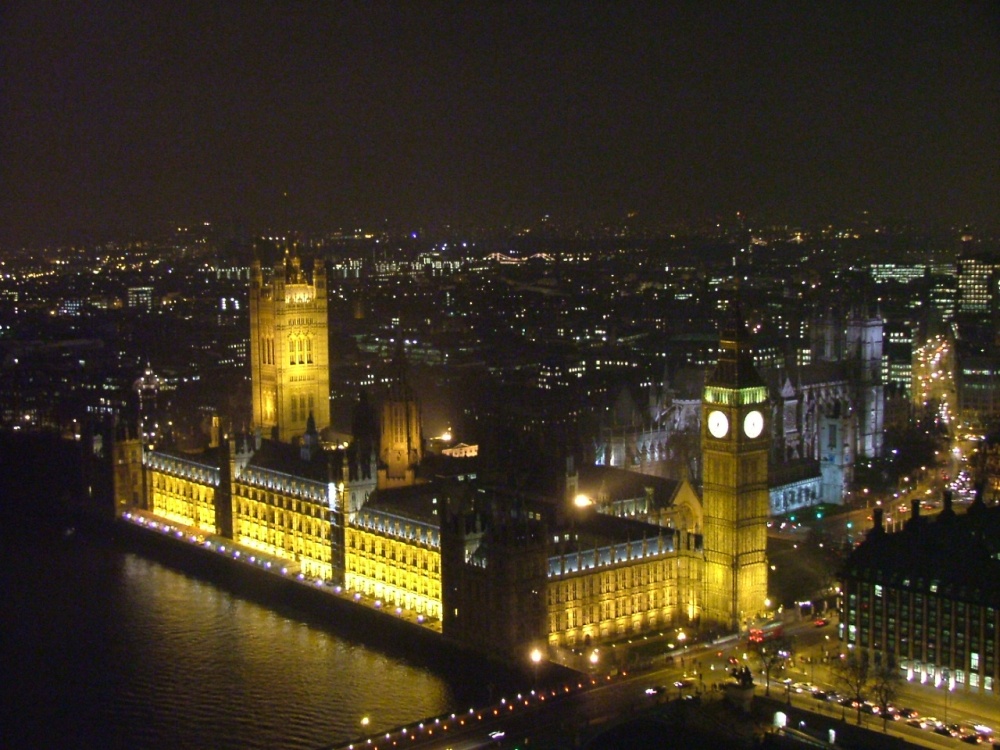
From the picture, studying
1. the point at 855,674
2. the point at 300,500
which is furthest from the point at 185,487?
the point at 855,674

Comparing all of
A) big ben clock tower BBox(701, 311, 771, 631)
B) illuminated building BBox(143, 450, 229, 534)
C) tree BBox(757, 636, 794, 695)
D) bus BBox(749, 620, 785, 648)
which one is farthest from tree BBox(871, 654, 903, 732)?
illuminated building BBox(143, 450, 229, 534)

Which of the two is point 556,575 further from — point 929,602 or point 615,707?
point 929,602

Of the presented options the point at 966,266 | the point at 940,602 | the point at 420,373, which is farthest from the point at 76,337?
the point at 940,602

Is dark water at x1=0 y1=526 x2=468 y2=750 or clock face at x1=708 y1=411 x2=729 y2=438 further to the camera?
clock face at x1=708 y1=411 x2=729 y2=438

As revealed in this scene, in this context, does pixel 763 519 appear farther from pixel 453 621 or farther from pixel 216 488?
pixel 216 488

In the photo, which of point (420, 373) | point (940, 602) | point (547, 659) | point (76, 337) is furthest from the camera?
point (76, 337)

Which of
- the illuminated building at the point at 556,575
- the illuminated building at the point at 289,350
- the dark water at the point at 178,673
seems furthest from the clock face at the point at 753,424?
the illuminated building at the point at 289,350

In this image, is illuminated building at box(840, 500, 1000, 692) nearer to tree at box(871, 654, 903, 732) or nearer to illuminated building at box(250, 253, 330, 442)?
tree at box(871, 654, 903, 732)
